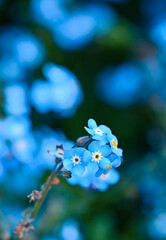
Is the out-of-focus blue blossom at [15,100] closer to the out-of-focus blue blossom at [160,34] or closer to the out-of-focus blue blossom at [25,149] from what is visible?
the out-of-focus blue blossom at [25,149]

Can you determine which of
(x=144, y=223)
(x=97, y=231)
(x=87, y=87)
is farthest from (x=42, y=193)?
(x=87, y=87)

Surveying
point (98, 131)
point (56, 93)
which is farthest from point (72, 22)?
point (98, 131)

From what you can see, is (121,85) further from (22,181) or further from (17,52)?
(22,181)

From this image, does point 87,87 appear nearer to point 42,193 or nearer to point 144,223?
point 144,223

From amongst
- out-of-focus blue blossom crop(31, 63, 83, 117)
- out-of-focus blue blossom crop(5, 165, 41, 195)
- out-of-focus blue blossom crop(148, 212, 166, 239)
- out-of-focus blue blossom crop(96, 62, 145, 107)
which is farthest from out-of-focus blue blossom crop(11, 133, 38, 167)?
out-of-focus blue blossom crop(96, 62, 145, 107)

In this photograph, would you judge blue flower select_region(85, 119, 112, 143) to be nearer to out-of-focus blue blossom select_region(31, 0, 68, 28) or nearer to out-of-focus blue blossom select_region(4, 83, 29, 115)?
out-of-focus blue blossom select_region(4, 83, 29, 115)

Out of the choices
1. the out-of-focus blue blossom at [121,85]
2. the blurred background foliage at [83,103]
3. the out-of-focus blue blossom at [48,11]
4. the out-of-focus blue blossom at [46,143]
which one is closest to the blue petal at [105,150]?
the blurred background foliage at [83,103]
